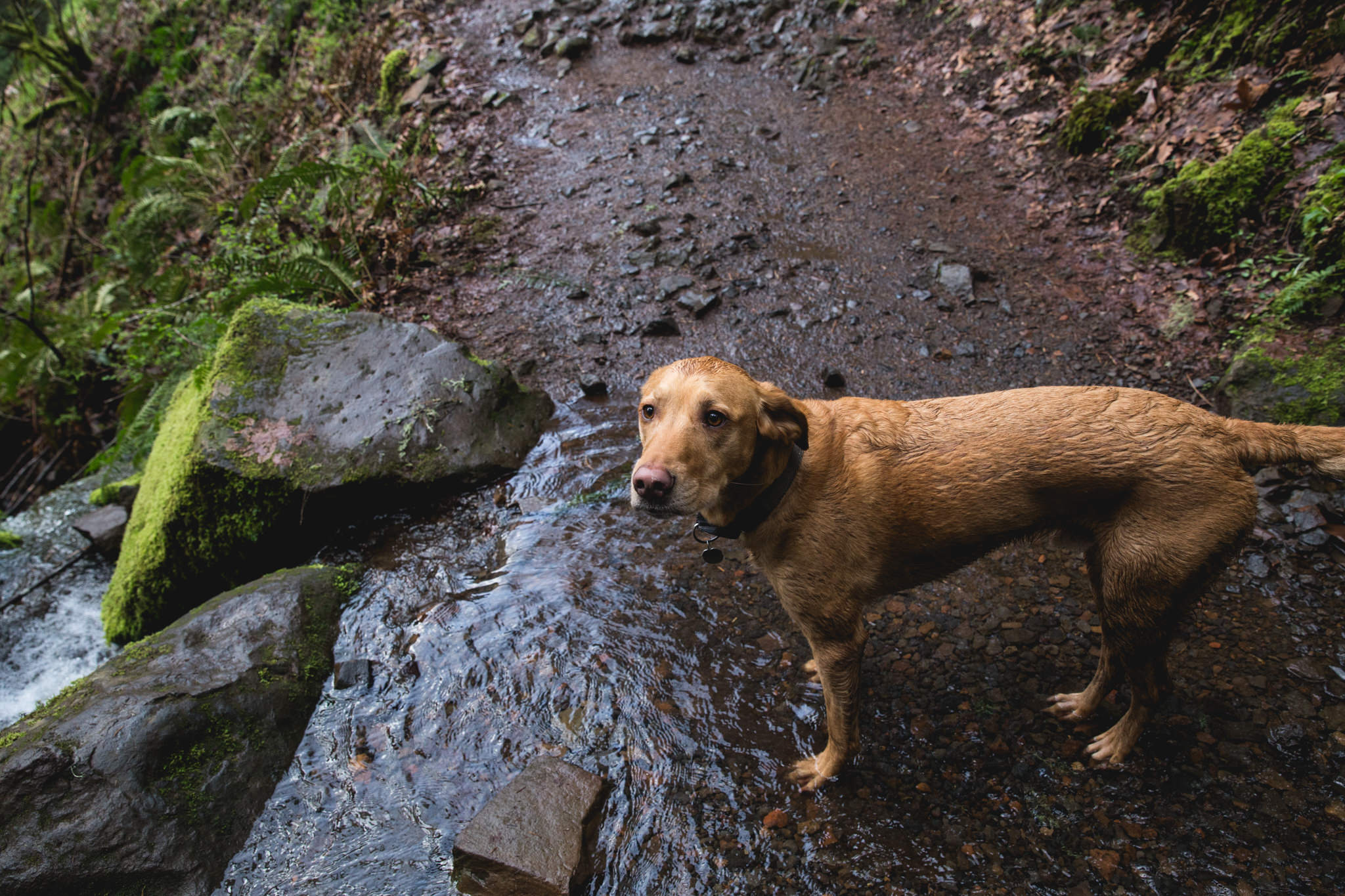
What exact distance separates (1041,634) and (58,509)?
954 cm

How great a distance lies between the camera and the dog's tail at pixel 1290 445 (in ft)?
9.13

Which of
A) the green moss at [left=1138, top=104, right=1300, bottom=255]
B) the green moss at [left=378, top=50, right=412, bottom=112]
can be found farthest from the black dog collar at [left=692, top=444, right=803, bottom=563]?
the green moss at [left=378, top=50, right=412, bottom=112]

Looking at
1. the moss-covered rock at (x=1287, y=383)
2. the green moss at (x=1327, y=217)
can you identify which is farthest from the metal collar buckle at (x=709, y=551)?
the green moss at (x=1327, y=217)

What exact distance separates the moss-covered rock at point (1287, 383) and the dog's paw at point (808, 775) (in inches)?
158

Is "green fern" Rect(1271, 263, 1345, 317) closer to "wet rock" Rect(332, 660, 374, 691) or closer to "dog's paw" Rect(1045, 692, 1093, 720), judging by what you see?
"dog's paw" Rect(1045, 692, 1093, 720)

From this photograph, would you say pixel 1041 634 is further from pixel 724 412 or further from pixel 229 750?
pixel 229 750

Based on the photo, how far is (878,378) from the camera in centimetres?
601

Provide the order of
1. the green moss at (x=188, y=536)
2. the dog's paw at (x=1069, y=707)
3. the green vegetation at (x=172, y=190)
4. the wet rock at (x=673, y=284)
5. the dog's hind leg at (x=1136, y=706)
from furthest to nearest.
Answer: the green vegetation at (x=172, y=190) < the wet rock at (x=673, y=284) < the green moss at (x=188, y=536) < the dog's paw at (x=1069, y=707) < the dog's hind leg at (x=1136, y=706)

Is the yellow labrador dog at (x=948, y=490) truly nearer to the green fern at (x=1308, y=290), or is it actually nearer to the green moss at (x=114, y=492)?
the green fern at (x=1308, y=290)

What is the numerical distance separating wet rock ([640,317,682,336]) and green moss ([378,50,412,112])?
7.97 meters

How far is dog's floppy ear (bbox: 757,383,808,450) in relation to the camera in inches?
118

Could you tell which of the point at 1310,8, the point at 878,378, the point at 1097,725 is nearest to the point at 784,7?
the point at 1310,8

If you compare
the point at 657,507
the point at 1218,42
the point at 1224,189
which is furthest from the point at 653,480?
the point at 1218,42

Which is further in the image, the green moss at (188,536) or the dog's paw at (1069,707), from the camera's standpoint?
the green moss at (188,536)
